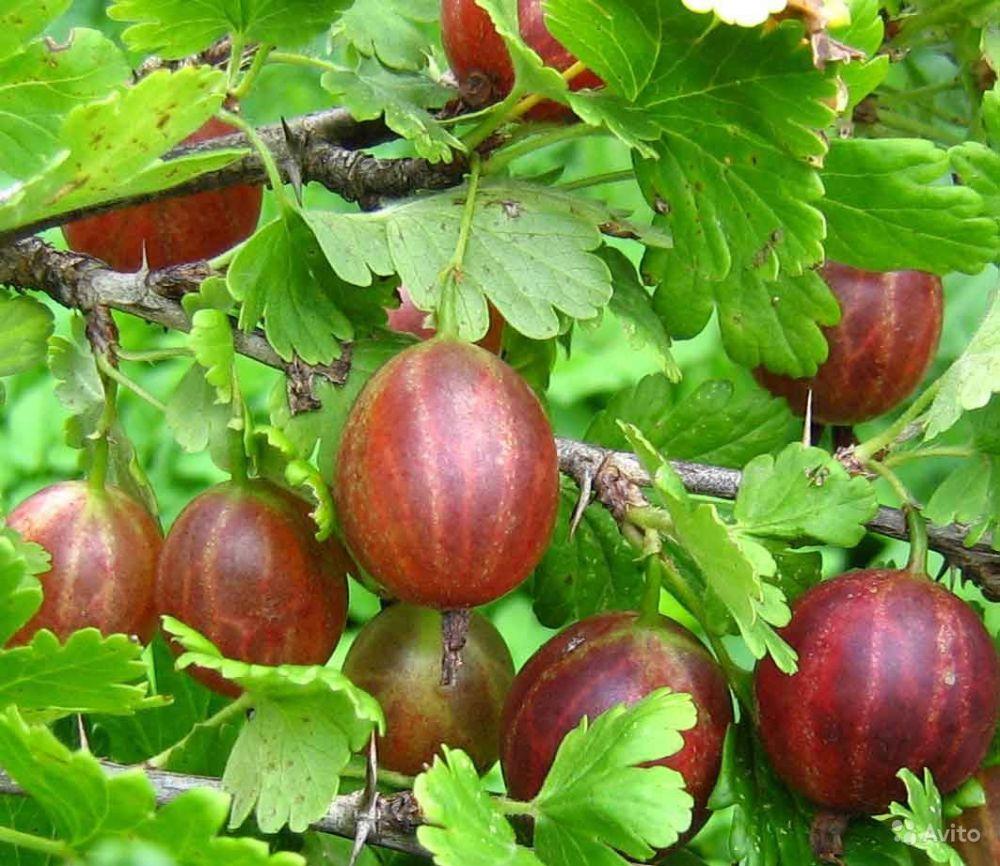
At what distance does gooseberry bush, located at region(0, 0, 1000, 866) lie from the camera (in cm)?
64

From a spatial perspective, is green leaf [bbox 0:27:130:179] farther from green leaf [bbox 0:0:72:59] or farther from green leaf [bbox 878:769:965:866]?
green leaf [bbox 878:769:965:866]

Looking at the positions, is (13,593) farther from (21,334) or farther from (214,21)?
(214,21)

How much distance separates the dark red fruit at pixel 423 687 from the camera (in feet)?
2.50

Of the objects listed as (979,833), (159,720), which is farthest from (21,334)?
(979,833)

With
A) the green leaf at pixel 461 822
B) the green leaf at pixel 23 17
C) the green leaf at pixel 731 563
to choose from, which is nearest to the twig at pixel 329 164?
the green leaf at pixel 23 17

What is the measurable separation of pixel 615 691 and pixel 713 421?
25 cm

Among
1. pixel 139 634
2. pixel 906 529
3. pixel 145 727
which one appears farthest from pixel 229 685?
pixel 906 529

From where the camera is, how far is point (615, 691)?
0.70 m

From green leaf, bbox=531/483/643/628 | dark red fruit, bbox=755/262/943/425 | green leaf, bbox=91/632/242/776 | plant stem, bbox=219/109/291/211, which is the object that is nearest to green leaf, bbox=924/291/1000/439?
dark red fruit, bbox=755/262/943/425

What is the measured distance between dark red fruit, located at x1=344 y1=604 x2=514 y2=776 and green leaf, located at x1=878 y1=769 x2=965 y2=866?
0.21m

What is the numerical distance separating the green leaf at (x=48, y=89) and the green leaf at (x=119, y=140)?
106mm

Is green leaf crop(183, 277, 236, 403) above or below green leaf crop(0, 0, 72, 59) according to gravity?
below

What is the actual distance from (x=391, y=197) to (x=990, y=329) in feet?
1.06

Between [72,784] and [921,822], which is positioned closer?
[72,784]
